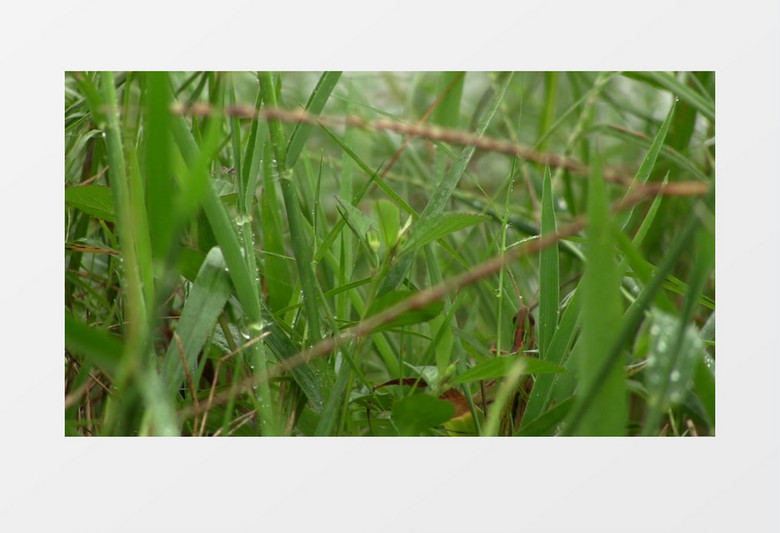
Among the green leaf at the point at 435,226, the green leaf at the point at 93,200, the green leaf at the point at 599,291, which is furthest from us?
the green leaf at the point at 93,200

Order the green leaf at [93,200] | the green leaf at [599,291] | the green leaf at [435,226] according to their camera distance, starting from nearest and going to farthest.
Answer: the green leaf at [599,291]
the green leaf at [435,226]
the green leaf at [93,200]

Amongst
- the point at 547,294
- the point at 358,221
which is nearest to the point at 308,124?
the point at 358,221

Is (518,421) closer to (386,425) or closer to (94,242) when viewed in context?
(386,425)

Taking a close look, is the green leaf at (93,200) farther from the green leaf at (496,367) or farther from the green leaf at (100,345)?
the green leaf at (496,367)

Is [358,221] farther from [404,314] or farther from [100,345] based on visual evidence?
[100,345]

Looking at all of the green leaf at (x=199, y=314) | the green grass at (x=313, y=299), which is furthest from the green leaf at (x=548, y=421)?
the green leaf at (x=199, y=314)
